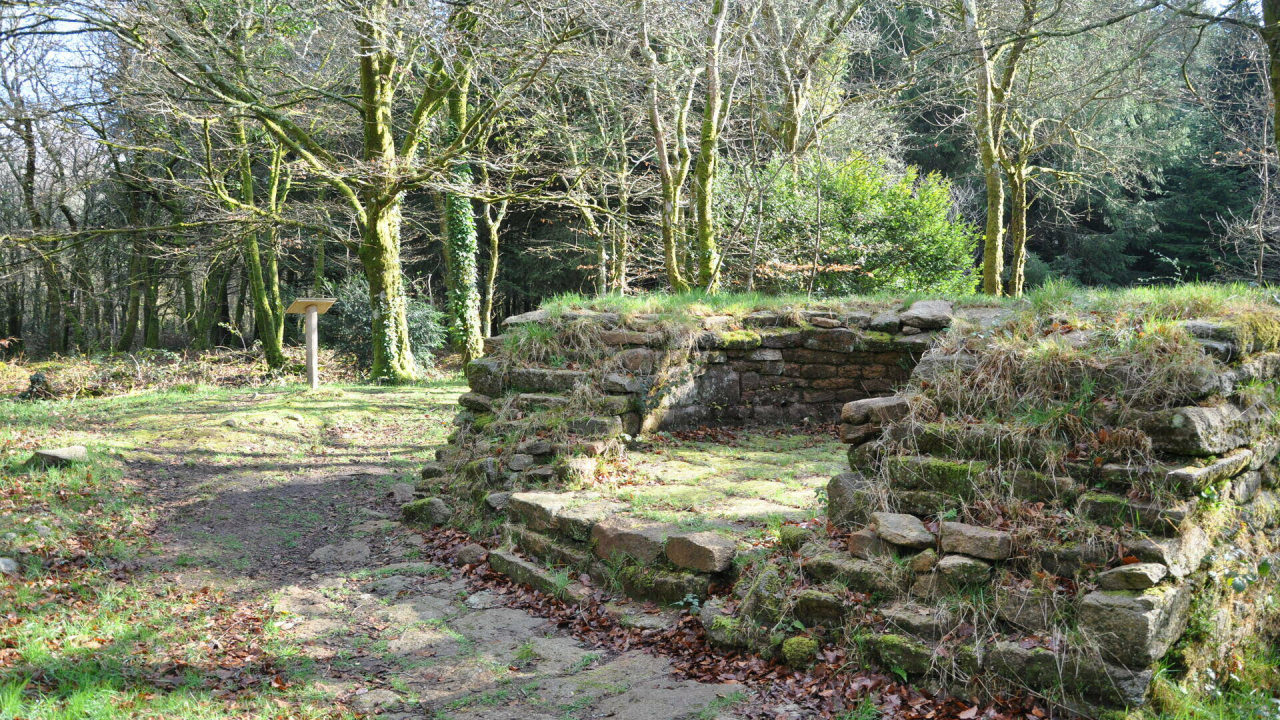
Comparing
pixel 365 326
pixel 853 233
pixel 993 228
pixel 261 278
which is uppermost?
pixel 853 233

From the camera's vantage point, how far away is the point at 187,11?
11.3 m

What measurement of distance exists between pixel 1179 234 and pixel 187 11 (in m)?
23.6

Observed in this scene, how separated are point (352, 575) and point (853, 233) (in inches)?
428

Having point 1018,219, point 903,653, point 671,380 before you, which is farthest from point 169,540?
point 1018,219

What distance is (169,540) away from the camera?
612 cm

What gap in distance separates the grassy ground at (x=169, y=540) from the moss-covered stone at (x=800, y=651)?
2.19m

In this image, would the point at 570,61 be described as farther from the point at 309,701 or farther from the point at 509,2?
the point at 309,701

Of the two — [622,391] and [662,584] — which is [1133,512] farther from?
[622,391]

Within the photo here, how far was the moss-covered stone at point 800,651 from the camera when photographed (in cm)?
399

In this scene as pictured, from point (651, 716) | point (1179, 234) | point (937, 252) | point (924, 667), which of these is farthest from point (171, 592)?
point (1179, 234)

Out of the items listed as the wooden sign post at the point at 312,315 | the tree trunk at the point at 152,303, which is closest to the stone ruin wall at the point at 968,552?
the wooden sign post at the point at 312,315

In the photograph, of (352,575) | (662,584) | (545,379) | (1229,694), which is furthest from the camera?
(545,379)

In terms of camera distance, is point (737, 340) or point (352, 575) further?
point (737, 340)

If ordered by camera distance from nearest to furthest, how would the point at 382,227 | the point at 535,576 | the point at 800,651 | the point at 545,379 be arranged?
the point at 800,651 < the point at 535,576 < the point at 545,379 < the point at 382,227
